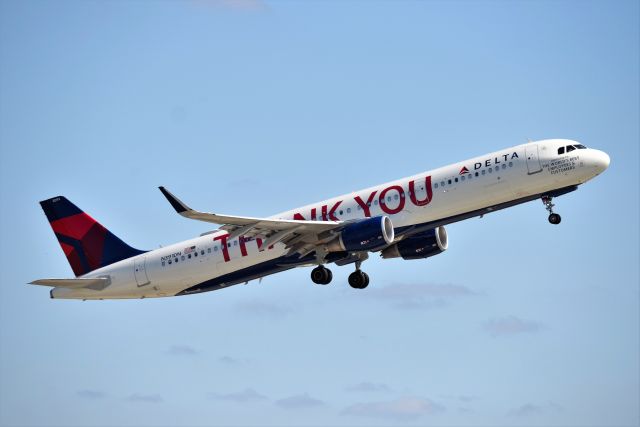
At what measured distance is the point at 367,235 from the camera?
2064 inches

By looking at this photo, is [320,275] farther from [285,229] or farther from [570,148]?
[570,148]

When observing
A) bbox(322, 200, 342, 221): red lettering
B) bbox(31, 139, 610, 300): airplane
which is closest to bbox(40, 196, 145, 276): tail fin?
bbox(31, 139, 610, 300): airplane

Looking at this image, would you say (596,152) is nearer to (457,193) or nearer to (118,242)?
(457,193)

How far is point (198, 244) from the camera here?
58.7 meters

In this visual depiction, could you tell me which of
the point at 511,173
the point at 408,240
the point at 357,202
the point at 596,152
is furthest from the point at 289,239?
the point at 596,152

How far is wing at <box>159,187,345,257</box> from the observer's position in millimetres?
50688

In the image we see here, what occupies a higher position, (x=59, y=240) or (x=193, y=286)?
(x=59, y=240)

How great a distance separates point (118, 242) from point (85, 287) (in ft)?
11.0

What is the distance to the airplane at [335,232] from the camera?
51656 millimetres

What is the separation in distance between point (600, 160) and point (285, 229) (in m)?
15.2

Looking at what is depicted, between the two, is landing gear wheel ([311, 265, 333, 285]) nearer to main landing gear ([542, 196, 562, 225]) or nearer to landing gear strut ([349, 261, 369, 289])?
landing gear strut ([349, 261, 369, 289])

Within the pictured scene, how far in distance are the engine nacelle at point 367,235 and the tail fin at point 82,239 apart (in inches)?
550

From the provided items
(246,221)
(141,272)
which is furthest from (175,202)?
(141,272)

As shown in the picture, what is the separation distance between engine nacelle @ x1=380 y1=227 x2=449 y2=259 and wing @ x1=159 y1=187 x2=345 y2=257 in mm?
6092
